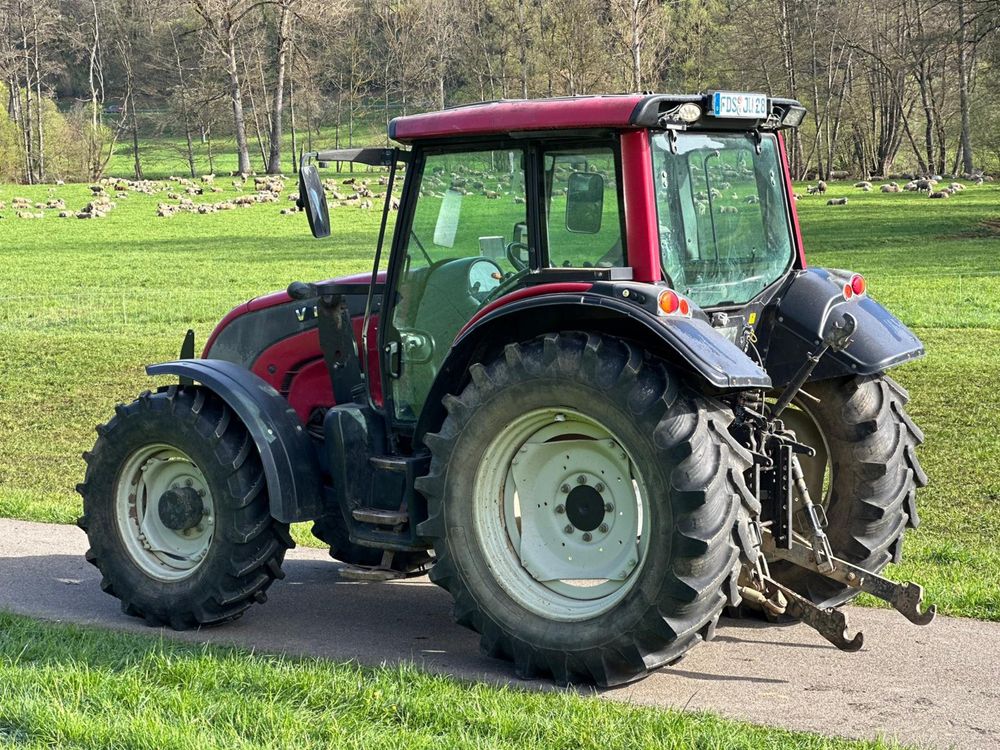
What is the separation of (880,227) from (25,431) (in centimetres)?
2983

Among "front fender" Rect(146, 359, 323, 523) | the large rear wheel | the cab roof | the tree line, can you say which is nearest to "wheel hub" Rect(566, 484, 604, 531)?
the large rear wheel

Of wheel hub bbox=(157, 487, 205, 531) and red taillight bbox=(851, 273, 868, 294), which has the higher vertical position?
red taillight bbox=(851, 273, 868, 294)

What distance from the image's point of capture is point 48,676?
5.46 m

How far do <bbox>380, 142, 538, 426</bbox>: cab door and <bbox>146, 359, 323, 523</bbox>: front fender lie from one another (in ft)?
1.60

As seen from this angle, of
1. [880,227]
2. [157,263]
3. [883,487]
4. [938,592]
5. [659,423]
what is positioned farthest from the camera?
[880,227]

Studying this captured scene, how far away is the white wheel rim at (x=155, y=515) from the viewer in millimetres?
6570

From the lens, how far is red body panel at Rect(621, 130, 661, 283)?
5.38 meters

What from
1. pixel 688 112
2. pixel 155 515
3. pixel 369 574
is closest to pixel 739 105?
pixel 688 112

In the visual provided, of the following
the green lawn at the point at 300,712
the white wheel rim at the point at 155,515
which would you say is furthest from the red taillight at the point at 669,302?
the white wheel rim at the point at 155,515

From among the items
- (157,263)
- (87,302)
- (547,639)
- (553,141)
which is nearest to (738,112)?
(553,141)

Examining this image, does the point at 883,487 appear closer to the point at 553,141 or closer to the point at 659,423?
the point at 659,423

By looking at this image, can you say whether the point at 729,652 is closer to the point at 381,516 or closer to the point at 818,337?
the point at 818,337

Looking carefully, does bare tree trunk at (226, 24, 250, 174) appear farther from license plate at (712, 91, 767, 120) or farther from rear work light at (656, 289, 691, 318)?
rear work light at (656, 289, 691, 318)

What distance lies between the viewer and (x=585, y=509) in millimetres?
5551
